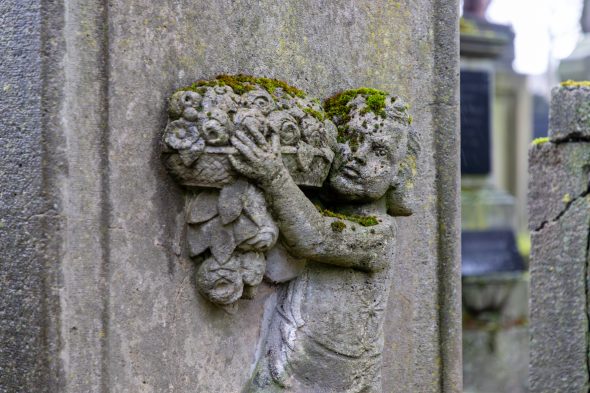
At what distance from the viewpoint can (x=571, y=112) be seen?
14.3 feet

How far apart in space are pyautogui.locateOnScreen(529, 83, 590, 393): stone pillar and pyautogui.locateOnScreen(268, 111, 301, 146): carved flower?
209 centimetres

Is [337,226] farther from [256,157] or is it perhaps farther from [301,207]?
[256,157]

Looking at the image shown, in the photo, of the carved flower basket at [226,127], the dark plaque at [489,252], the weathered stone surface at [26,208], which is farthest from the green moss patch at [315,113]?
the dark plaque at [489,252]

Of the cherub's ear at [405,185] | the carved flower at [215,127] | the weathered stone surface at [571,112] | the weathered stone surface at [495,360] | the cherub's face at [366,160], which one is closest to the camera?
the carved flower at [215,127]

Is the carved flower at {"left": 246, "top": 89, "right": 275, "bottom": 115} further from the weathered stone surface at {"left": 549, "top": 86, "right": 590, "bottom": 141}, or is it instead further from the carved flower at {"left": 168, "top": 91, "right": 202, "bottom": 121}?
the weathered stone surface at {"left": 549, "top": 86, "right": 590, "bottom": 141}

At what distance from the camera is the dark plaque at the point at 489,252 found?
10.3 m

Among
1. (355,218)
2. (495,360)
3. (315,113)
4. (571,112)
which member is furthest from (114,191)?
(495,360)

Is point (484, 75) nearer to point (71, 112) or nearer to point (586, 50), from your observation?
point (586, 50)

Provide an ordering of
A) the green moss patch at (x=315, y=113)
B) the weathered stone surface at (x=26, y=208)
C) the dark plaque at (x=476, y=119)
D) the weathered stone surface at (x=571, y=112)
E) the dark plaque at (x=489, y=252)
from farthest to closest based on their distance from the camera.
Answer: the dark plaque at (x=476, y=119) < the dark plaque at (x=489, y=252) < the weathered stone surface at (x=571, y=112) < the green moss patch at (x=315, y=113) < the weathered stone surface at (x=26, y=208)

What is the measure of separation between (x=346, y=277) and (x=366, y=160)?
367mm

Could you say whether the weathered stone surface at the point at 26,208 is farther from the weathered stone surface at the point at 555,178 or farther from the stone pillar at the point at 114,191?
the weathered stone surface at the point at 555,178

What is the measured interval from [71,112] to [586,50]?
28.0ft

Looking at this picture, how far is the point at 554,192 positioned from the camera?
14.7 feet

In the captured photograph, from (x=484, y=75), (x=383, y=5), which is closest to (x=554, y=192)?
(x=383, y=5)
